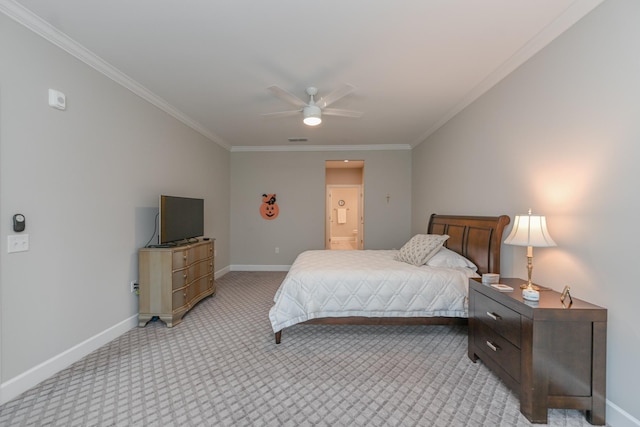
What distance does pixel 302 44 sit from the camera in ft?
7.54

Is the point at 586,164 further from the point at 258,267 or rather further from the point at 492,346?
the point at 258,267

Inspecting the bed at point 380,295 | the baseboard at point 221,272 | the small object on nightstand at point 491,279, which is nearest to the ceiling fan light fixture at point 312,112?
the bed at point 380,295

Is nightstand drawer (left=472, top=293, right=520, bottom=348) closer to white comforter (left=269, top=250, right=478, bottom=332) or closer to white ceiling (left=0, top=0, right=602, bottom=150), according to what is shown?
white comforter (left=269, top=250, right=478, bottom=332)

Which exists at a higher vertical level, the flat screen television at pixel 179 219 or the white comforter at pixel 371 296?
the flat screen television at pixel 179 219

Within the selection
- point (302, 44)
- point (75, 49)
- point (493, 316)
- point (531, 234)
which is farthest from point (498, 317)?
point (75, 49)

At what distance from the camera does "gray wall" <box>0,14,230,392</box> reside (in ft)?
6.26

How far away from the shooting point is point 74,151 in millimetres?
2365

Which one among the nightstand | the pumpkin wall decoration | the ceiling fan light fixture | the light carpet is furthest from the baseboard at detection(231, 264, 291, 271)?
the nightstand

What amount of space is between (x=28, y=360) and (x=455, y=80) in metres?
4.47

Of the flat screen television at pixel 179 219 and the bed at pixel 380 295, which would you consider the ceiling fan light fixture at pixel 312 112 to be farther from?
the flat screen television at pixel 179 219

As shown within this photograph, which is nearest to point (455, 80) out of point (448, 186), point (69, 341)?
point (448, 186)

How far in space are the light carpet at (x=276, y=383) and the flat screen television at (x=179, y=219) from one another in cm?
106

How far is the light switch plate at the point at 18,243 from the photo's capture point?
6.20ft

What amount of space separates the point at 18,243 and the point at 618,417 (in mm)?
4009
